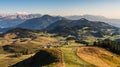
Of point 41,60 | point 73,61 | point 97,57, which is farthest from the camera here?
point 97,57

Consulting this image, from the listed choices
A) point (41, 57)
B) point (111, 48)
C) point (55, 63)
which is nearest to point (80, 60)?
point (55, 63)

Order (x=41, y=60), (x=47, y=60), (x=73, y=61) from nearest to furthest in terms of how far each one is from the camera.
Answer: (x=73, y=61)
(x=47, y=60)
(x=41, y=60)

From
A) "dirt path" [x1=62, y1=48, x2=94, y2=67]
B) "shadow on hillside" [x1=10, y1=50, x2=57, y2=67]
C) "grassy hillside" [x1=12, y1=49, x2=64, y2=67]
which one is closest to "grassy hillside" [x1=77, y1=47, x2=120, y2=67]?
"dirt path" [x1=62, y1=48, x2=94, y2=67]

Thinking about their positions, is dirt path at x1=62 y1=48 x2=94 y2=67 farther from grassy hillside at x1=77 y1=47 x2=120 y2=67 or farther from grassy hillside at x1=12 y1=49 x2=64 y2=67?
grassy hillside at x1=77 y1=47 x2=120 y2=67

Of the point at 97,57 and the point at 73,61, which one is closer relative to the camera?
the point at 73,61

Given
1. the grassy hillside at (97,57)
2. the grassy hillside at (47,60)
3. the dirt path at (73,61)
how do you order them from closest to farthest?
the dirt path at (73,61), the grassy hillside at (47,60), the grassy hillside at (97,57)

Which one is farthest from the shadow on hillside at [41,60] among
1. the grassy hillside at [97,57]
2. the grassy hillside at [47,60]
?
the grassy hillside at [97,57]

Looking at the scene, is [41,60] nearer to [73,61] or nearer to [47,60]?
[47,60]

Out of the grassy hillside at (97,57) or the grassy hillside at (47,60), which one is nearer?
the grassy hillside at (47,60)

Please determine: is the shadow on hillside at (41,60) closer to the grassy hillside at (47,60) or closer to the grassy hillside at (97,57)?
the grassy hillside at (47,60)

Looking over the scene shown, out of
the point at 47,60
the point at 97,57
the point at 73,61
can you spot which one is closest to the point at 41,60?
the point at 47,60

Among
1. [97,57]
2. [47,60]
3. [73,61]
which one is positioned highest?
[73,61]
